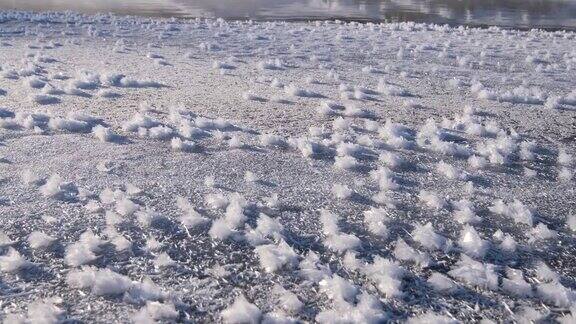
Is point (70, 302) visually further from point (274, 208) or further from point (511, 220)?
point (511, 220)

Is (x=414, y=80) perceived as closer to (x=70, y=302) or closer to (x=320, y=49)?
(x=320, y=49)

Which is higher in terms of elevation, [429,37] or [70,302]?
[429,37]

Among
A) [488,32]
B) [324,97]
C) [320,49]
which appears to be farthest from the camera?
[488,32]

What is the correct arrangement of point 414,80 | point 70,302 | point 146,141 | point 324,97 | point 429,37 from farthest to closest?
point 429,37 < point 414,80 < point 324,97 < point 146,141 < point 70,302

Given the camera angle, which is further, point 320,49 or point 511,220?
point 320,49

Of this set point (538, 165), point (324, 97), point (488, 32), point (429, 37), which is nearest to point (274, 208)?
point (538, 165)

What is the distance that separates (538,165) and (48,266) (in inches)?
195

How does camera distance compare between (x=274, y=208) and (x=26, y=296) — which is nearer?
(x=26, y=296)

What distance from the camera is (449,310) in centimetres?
333

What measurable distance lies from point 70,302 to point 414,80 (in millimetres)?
8179

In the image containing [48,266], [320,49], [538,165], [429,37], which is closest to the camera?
[48,266]

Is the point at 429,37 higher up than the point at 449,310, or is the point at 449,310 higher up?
the point at 429,37

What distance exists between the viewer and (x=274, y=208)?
183 inches

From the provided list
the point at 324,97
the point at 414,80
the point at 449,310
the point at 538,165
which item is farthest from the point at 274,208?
the point at 414,80
